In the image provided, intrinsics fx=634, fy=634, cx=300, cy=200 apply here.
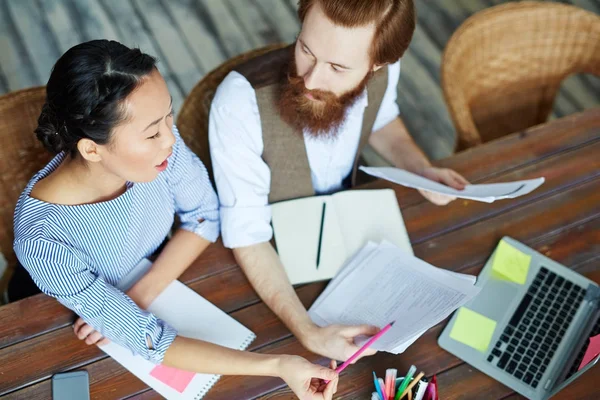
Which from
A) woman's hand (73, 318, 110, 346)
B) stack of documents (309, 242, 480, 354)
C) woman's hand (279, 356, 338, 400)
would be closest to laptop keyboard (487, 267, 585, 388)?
stack of documents (309, 242, 480, 354)

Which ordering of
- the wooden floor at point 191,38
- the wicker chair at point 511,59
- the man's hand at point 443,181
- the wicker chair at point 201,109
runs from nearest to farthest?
the man's hand at point 443,181
the wicker chair at point 201,109
the wicker chair at point 511,59
the wooden floor at point 191,38

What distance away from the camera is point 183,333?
61.3 inches

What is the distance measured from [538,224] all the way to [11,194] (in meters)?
1.51

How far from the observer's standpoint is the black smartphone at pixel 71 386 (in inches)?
56.7

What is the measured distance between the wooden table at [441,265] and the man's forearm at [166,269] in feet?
0.13

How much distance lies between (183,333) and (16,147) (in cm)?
77

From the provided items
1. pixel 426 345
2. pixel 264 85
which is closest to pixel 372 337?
pixel 426 345

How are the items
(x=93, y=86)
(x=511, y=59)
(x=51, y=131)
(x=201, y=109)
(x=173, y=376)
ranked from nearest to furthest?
(x=93, y=86) → (x=51, y=131) → (x=173, y=376) → (x=201, y=109) → (x=511, y=59)

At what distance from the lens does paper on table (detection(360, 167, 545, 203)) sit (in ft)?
5.35

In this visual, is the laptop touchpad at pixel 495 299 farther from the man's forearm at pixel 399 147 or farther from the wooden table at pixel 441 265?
the man's forearm at pixel 399 147

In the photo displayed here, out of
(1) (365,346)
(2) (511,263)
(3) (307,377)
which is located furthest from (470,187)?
(3) (307,377)

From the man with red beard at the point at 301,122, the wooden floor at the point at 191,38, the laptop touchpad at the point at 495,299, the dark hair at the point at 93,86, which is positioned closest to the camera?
the dark hair at the point at 93,86

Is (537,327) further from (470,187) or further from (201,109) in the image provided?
(201,109)

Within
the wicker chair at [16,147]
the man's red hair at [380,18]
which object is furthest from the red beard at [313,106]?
the wicker chair at [16,147]
